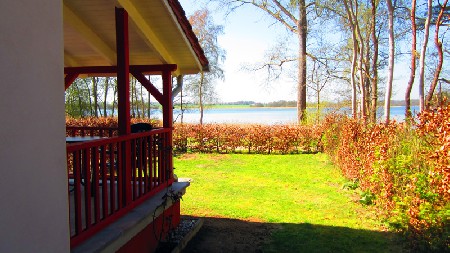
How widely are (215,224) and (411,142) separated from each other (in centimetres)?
344

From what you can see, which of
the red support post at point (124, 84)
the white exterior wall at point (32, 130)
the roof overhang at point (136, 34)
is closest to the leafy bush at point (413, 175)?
the roof overhang at point (136, 34)

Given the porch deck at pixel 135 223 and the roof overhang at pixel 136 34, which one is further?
the roof overhang at pixel 136 34

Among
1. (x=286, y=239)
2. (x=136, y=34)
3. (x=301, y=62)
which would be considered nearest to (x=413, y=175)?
(x=286, y=239)

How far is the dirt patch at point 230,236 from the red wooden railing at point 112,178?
1006mm

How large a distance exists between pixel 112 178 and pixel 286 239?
9.60 ft

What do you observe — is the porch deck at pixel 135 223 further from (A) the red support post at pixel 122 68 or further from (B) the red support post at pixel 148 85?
(B) the red support post at pixel 148 85

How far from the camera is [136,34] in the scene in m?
5.21

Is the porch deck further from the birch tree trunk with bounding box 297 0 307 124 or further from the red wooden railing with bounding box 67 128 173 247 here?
the birch tree trunk with bounding box 297 0 307 124

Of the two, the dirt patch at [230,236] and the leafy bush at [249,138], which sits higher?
the leafy bush at [249,138]

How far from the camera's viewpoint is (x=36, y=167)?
7.19 feet

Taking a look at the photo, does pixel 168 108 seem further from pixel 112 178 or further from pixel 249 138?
pixel 249 138

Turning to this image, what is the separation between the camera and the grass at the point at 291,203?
5367 mm

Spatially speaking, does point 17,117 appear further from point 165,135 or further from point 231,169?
point 231,169

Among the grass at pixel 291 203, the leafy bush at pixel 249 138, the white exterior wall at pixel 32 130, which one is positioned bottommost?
the grass at pixel 291 203
